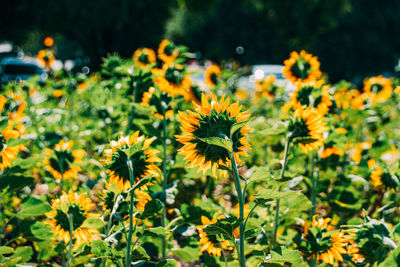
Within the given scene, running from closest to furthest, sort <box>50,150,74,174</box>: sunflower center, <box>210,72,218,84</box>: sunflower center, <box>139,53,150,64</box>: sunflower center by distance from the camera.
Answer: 1. <box>50,150,74,174</box>: sunflower center
2. <box>139,53,150,64</box>: sunflower center
3. <box>210,72,218,84</box>: sunflower center

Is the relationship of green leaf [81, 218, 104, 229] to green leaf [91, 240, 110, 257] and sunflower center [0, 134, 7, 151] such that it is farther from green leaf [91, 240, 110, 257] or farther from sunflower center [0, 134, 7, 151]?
sunflower center [0, 134, 7, 151]

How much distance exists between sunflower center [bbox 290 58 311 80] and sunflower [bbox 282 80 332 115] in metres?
0.36

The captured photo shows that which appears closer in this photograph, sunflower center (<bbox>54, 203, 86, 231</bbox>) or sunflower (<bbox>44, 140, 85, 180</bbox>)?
sunflower center (<bbox>54, 203, 86, 231</bbox>)

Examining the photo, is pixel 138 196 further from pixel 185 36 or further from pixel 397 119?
pixel 185 36

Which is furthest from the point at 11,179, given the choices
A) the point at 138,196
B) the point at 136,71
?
the point at 136,71

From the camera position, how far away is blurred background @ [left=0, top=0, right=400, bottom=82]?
1317 centimetres

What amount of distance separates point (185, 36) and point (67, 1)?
2243cm

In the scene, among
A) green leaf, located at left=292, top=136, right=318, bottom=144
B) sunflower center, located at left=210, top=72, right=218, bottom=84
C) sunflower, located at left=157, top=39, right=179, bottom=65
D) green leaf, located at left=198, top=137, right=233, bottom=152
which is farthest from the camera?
sunflower center, located at left=210, top=72, right=218, bottom=84

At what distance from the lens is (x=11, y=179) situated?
1.81m

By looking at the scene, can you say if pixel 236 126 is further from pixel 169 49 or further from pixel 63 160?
pixel 169 49

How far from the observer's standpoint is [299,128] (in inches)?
62.5

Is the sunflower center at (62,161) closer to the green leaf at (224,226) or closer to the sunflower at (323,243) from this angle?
the green leaf at (224,226)

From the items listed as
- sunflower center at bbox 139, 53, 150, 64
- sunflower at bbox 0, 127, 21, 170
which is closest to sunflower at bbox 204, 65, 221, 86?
sunflower center at bbox 139, 53, 150, 64

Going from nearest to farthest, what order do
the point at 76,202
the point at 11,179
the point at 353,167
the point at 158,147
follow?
the point at 76,202 < the point at 11,179 < the point at 158,147 < the point at 353,167
